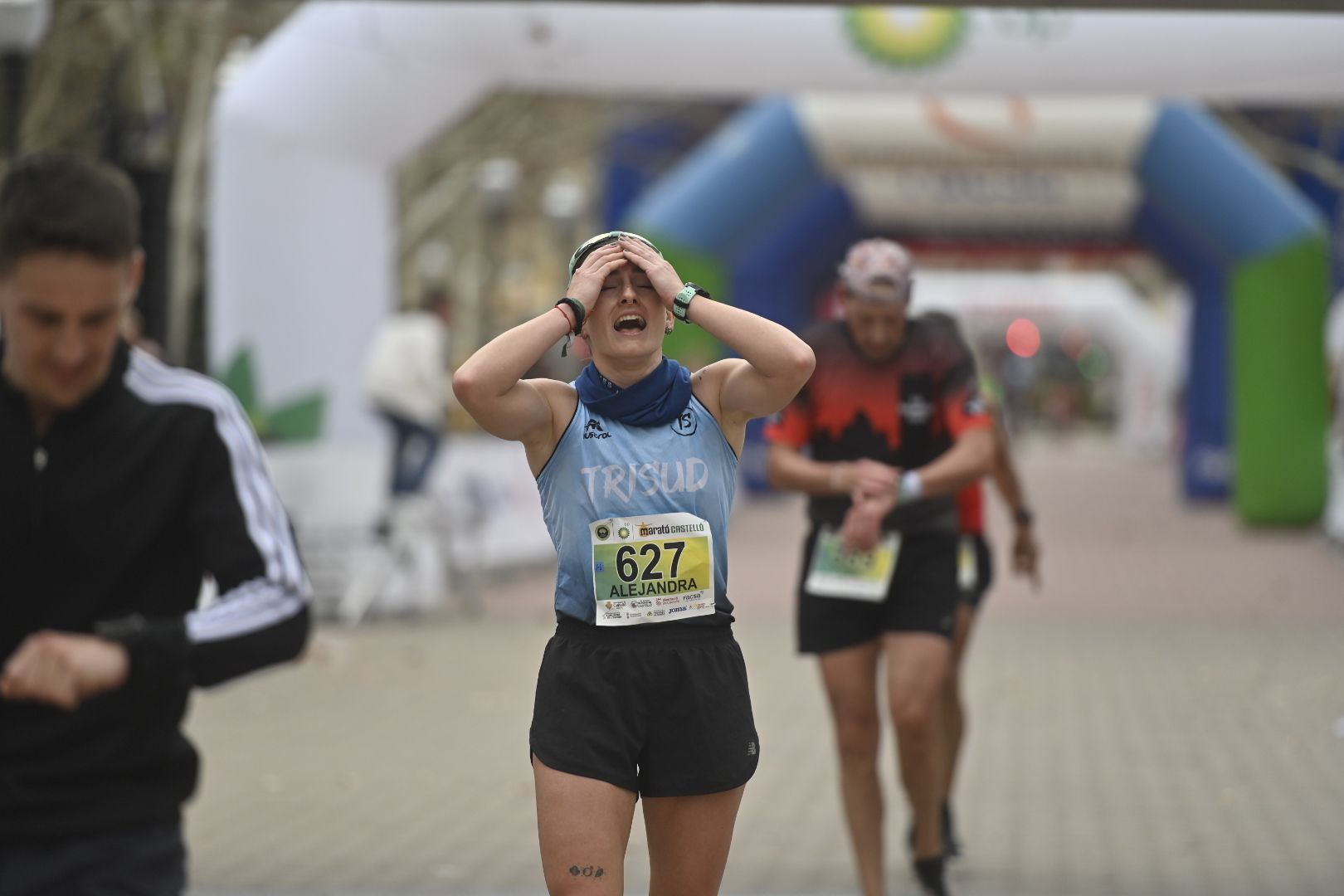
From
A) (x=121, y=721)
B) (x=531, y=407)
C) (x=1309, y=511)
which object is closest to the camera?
(x=121, y=721)

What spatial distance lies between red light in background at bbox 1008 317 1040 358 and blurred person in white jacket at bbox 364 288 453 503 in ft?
184

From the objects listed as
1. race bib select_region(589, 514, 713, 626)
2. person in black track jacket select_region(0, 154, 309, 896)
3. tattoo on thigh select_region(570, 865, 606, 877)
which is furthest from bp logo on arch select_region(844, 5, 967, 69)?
person in black track jacket select_region(0, 154, 309, 896)

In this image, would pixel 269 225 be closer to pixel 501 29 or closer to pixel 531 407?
pixel 501 29

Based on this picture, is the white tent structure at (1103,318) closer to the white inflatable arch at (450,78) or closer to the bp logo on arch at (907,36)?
the white inflatable arch at (450,78)

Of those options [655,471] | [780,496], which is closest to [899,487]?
[655,471]

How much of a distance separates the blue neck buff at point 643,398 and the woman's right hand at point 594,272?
0.58 feet

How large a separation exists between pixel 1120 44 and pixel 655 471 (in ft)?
24.6

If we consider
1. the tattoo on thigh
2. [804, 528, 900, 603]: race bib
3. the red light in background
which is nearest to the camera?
the tattoo on thigh

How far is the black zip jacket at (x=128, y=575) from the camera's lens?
2857 millimetres

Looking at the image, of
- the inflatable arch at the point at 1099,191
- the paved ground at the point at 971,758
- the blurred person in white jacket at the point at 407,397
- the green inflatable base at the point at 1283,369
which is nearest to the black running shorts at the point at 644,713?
the paved ground at the point at 971,758

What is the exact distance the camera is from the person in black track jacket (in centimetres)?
284

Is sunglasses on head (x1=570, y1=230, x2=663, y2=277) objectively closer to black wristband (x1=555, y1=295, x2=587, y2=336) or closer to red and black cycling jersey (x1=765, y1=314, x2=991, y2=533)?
black wristband (x1=555, y1=295, x2=587, y2=336)

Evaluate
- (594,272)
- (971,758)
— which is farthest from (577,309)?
(971,758)

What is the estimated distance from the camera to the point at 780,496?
29109 mm
